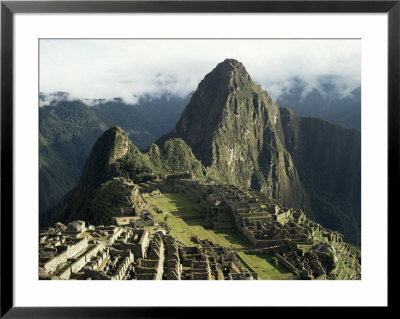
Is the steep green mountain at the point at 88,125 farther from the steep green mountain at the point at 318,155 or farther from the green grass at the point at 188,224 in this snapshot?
the steep green mountain at the point at 318,155

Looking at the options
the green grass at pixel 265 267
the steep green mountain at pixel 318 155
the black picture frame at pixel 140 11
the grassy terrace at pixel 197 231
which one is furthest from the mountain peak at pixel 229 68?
the black picture frame at pixel 140 11

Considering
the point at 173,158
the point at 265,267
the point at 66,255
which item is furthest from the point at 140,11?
the point at 173,158

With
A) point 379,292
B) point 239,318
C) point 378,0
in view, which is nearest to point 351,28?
point 378,0

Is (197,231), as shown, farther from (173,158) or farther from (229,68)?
(229,68)

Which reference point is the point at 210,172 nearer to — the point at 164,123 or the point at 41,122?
the point at 164,123

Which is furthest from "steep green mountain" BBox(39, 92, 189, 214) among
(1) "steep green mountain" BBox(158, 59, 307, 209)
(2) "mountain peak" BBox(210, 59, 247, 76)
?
(2) "mountain peak" BBox(210, 59, 247, 76)

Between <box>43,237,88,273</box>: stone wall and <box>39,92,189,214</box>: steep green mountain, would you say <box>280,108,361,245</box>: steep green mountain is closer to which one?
<box>39,92,189,214</box>: steep green mountain
